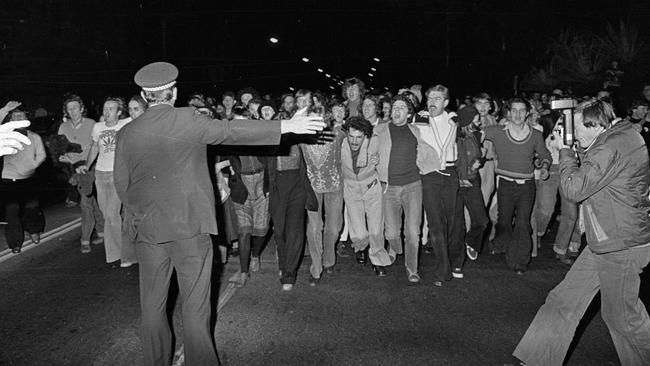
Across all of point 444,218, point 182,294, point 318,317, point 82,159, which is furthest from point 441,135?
point 82,159

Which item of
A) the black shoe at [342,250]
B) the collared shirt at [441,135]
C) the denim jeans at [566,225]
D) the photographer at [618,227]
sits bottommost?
the black shoe at [342,250]

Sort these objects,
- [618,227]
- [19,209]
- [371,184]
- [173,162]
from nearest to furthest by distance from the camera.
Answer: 1. [618,227]
2. [173,162]
3. [371,184]
4. [19,209]

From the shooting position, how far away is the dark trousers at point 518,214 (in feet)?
21.2

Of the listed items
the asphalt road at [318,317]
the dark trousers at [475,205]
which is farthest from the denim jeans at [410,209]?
the dark trousers at [475,205]

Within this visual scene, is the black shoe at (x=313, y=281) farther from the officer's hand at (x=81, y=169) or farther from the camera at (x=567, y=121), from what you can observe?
the officer's hand at (x=81, y=169)

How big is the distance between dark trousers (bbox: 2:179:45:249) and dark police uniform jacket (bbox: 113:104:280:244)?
4318mm

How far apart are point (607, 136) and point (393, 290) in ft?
9.84

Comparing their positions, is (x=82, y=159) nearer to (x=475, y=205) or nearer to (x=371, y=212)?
(x=371, y=212)

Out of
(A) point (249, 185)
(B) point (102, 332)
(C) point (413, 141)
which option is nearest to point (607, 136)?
(C) point (413, 141)

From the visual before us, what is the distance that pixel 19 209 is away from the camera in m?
7.50

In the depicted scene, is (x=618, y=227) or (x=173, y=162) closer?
(x=618, y=227)

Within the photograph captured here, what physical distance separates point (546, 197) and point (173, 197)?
5.69m

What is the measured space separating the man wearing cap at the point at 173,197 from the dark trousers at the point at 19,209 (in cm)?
432

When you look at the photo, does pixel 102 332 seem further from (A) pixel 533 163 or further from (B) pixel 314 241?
(A) pixel 533 163
